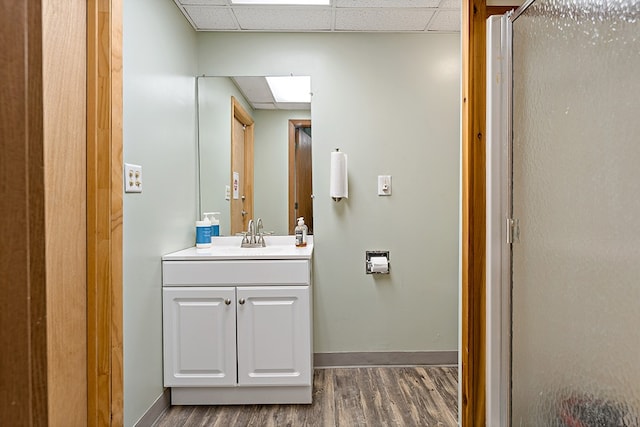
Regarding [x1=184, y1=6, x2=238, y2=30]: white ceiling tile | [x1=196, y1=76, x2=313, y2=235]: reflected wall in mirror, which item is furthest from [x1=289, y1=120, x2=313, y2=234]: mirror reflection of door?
[x1=184, y1=6, x2=238, y2=30]: white ceiling tile

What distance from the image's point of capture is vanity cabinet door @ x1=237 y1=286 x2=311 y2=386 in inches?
73.2

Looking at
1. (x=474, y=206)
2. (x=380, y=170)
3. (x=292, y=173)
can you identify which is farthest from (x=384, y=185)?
(x=474, y=206)

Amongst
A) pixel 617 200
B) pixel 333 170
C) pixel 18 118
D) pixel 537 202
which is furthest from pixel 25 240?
pixel 333 170

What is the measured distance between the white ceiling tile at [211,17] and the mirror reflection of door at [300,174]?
702mm

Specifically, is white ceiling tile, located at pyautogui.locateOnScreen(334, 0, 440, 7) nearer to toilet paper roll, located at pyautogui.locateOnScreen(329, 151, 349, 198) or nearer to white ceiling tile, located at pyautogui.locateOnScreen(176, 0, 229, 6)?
white ceiling tile, located at pyautogui.locateOnScreen(176, 0, 229, 6)

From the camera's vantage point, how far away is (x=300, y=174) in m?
2.43

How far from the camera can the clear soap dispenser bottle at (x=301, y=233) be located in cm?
229

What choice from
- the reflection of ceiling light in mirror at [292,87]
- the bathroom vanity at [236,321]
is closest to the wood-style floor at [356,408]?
the bathroom vanity at [236,321]

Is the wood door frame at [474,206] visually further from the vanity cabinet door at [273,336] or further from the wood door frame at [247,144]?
the wood door frame at [247,144]

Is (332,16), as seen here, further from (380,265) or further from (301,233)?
(380,265)

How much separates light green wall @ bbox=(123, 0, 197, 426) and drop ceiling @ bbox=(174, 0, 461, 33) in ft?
0.61

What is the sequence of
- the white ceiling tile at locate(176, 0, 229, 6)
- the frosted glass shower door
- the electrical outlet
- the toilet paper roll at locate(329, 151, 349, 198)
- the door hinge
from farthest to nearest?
the toilet paper roll at locate(329, 151, 349, 198) → the white ceiling tile at locate(176, 0, 229, 6) → the electrical outlet → the door hinge → the frosted glass shower door

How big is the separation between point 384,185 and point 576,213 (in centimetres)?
136

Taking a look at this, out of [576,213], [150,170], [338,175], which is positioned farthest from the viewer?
[338,175]
